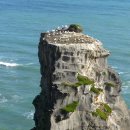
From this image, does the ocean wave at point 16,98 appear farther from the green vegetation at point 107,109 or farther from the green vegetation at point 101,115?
the green vegetation at point 101,115

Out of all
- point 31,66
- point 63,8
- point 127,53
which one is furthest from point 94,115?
point 63,8

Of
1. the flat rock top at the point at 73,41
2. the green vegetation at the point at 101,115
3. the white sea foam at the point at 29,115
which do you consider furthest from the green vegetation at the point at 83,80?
the white sea foam at the point at 29,115

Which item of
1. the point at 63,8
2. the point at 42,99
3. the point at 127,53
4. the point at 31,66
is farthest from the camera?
the point at 63,8

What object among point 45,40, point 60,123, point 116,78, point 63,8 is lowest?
Answer: point 63,8

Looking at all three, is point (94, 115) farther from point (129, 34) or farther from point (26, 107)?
point (129, 34)

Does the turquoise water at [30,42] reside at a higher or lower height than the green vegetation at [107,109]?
lower

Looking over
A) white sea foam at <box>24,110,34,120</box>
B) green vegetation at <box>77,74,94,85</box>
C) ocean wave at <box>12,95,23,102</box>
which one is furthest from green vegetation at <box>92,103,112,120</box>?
ocean wave at <box>12,95,23,102</box>

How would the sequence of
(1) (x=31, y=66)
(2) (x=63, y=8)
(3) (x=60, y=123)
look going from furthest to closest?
(2) (x=63, y=8), (1) (x=31, y=66), (3) (x=60, y=123)
